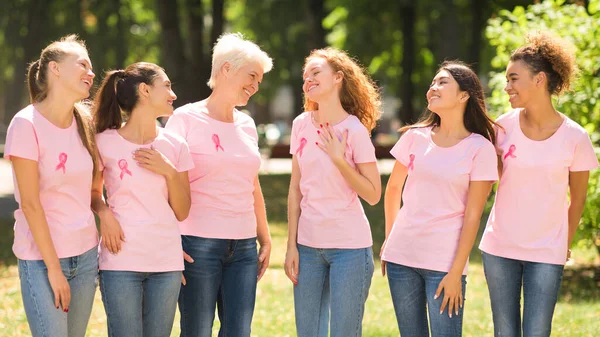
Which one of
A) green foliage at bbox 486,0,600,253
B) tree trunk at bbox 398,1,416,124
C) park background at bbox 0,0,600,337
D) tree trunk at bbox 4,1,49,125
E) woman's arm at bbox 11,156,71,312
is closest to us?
woman's arm at bbox 11,156,71,312

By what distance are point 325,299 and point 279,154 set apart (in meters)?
28.9

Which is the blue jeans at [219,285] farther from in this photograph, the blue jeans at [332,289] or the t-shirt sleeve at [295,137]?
the t-shirt sleeve at [295,137]

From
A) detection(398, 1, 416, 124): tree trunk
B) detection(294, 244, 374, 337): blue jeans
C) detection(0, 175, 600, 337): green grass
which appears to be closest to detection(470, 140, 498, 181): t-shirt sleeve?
detection(294, 244, 374, 337): blue jeans

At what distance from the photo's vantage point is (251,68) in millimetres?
5027

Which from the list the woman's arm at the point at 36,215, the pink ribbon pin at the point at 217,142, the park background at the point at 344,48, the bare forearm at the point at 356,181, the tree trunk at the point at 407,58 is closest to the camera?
the woman's arm at the point at 36,215

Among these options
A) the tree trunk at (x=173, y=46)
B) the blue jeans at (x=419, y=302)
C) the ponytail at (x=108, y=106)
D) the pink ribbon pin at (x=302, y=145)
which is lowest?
the blue jeans at (x=419, y=302)

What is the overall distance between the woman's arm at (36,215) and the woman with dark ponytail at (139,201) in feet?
→ 1.14

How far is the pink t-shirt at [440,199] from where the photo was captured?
15.4 feet

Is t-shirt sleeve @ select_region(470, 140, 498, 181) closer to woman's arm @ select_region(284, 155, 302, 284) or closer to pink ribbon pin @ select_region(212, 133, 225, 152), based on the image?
woman's arm @ select_region(284, 155, 302, 284)

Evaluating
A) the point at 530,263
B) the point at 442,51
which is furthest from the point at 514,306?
the point at 442,51

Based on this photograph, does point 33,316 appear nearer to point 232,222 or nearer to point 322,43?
point 232,222

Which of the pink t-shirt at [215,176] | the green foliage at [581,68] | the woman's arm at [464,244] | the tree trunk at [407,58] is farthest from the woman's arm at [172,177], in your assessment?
the tree trunk at [407,58]

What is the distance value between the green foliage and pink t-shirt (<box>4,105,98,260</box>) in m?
6.27

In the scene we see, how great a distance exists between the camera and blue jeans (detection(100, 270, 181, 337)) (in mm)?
4488
